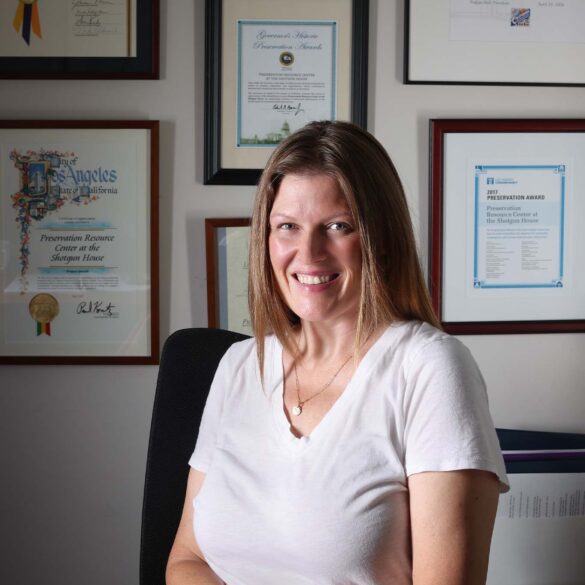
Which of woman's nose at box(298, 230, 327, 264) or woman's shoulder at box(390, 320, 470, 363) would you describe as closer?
woman's shoulder at box(390, 320, 470, 363)

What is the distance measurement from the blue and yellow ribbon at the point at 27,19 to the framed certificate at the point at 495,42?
0.89m

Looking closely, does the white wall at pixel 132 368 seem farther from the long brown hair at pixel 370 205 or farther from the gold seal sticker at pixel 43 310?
the long brown hair at pixel 370 205

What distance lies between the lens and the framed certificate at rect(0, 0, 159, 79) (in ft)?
6.26

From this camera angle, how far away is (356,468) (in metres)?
1.09

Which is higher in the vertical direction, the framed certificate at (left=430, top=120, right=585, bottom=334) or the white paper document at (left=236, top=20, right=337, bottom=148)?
the white paper document at (left=236, top=20, right=337, bottom=148)

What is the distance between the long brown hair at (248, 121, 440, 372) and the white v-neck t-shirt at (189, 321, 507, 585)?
0.13 ft

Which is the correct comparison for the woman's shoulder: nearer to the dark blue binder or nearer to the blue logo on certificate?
the dark blue binder

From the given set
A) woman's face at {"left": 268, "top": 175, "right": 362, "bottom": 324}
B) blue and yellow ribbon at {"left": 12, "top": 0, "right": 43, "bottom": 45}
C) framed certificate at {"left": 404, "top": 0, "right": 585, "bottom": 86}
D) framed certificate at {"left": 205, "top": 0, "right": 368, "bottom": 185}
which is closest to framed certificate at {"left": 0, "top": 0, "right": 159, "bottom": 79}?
blue and yellow ribbon at {"left": 12, "top": 0, "right": 43, "bottom": 45}

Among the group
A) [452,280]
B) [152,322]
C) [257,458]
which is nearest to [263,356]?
[257,458]

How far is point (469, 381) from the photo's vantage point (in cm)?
107

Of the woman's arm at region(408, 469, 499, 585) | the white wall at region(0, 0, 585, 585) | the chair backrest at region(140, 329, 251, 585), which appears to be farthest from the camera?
the white wall at region(0, 0, 585, 585)

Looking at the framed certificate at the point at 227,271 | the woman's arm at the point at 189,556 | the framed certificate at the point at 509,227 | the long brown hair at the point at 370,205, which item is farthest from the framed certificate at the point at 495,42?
the woman's arm at the point at 189,556

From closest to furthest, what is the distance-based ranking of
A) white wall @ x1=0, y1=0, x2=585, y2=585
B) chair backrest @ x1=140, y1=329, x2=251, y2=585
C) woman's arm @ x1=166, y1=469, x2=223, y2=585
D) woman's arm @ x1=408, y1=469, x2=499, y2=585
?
woman's arm @ x1=408, y1=469, x2=499, y2=585
woman's arm @ x1=166, y1=469, x2=223, y2=585
chair backrest @ x1=140, y1=329, x2=251, y2=585
white wall @ x1=0, y1=0, x2=585, y2=585

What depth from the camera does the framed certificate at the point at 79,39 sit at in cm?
191
